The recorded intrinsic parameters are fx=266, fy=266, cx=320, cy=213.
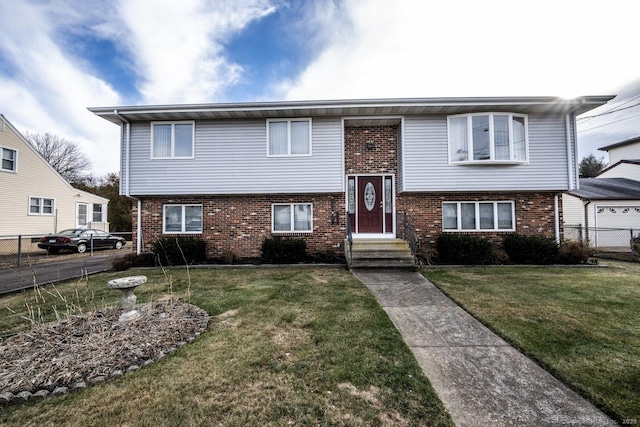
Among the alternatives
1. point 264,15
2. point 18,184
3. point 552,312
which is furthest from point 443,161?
point 18,184

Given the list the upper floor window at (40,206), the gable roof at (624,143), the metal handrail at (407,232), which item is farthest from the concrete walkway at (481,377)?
the gable roof at (624,143)

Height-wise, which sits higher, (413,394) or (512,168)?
(512,168)

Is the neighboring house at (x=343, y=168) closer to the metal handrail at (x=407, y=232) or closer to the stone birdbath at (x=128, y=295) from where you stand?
the metal handrail at (x=407, y=232)

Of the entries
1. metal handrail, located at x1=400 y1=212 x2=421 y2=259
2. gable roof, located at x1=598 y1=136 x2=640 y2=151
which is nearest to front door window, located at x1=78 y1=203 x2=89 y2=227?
metal handrail, located at x1=400 y1=212 x2=421 y2=259

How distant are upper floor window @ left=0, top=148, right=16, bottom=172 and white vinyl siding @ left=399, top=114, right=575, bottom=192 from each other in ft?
69.9

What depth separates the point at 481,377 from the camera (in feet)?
9.10

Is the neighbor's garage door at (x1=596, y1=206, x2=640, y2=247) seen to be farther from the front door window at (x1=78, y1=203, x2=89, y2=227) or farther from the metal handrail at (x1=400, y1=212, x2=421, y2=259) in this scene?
the front door window at (x1=78, y1=203, x2=89, y2=227)

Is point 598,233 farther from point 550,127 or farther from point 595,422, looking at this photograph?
point 595,422

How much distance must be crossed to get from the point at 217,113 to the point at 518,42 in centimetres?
1189

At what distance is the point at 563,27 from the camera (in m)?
9.83

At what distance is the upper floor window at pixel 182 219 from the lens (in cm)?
1015

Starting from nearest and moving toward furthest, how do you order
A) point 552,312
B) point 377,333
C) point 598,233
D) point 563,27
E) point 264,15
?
point 377,333 → point 552,312 → point 563,27 → point 264,15 → point 598,233

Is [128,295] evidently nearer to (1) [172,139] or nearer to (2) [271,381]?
(2) [271,381]

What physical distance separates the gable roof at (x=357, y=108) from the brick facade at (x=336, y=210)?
1317mm
